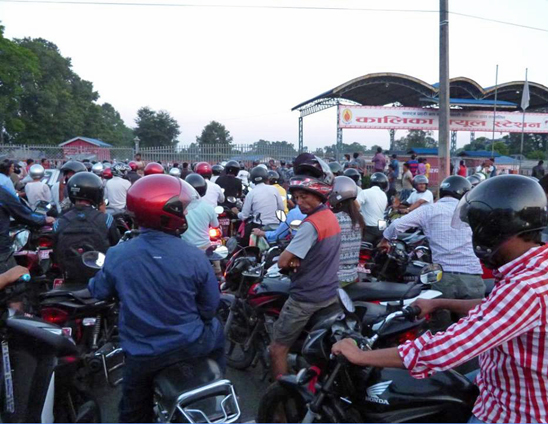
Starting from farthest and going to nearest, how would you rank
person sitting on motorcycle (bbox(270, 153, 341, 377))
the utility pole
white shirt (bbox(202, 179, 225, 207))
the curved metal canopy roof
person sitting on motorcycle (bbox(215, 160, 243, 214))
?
1. the curved metal canopy roof
2. the utility pole
3. person sitting on motorcycle (bbox(215, 160, 243, 214))
4. white shirt (bbox(202, 179, 225, 207))
5. person sitting on motorcycle (bbox(270, 153, 341, 377))

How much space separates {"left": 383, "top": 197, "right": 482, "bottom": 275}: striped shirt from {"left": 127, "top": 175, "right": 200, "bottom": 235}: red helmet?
264 centimetres

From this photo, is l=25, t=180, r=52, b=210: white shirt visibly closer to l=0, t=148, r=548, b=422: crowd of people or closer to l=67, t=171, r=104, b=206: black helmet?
l=0, t=148, r=548, b=422: crowd of people

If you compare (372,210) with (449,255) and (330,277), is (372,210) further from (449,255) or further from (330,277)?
(330,277)

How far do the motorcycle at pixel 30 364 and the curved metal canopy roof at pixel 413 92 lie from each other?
24.0 m

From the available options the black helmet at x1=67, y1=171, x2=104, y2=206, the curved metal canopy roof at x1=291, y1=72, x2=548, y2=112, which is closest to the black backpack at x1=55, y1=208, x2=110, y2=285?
the black helmet at x1=67, y1=171, x2=104, y2=206

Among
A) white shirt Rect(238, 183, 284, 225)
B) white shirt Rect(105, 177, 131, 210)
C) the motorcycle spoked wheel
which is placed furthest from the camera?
white shirt Rect(105, 177, 131, 210)

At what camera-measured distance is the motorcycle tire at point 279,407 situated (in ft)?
9.73

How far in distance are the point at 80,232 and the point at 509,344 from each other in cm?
363

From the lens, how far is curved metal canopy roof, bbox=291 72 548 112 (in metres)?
26.1

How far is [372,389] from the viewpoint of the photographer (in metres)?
2.37

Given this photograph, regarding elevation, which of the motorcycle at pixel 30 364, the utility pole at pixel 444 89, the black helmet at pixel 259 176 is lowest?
the motorcycle at pixel 30 364

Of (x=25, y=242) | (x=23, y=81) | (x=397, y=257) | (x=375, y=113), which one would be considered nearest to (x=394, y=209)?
(x=397, y=257)

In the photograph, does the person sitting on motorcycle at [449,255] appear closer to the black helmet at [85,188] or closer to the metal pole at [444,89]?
the black helmet at [85,188]

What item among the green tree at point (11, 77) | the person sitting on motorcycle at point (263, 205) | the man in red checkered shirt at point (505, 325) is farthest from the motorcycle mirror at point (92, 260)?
the green tree at point (11, 77)
